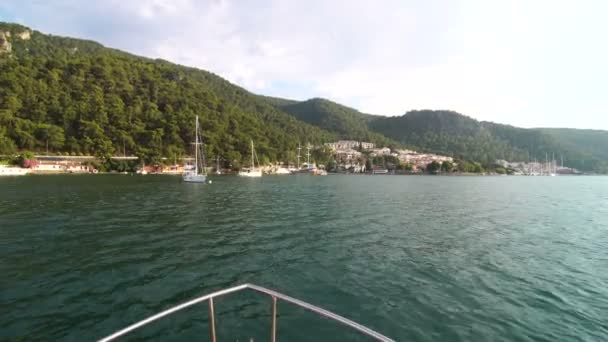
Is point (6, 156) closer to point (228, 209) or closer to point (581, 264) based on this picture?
point (228, 209)

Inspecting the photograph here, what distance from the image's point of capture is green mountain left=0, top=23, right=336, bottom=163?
10156cm

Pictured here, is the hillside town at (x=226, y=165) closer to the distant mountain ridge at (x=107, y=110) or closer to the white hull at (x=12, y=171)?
the white hull at (x=12, y=171)

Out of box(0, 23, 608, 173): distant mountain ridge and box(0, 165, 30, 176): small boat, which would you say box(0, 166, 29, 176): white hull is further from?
box(0, 23, 608, 173): distant mountain ridge

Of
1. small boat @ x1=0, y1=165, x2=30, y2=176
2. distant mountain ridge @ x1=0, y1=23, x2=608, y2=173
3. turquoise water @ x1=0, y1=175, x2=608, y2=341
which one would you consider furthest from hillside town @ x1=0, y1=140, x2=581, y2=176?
turquoise water @ x1=0, y1=175, x2=608, y2=341

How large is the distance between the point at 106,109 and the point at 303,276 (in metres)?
138

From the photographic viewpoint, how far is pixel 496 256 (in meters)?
13.9

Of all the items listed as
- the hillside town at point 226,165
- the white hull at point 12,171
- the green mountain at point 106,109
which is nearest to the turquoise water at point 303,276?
the hillside town at point 226,165

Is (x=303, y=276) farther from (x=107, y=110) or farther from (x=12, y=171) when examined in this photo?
(x=107, y=110)

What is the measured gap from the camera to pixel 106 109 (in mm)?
119625

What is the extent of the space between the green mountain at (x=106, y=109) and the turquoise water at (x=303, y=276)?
10062cm

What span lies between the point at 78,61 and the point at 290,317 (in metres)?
175

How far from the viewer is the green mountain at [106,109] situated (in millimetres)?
101562

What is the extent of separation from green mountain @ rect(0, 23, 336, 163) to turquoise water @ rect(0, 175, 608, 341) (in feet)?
330

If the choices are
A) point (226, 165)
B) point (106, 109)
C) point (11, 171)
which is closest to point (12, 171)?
point (11, 171)
